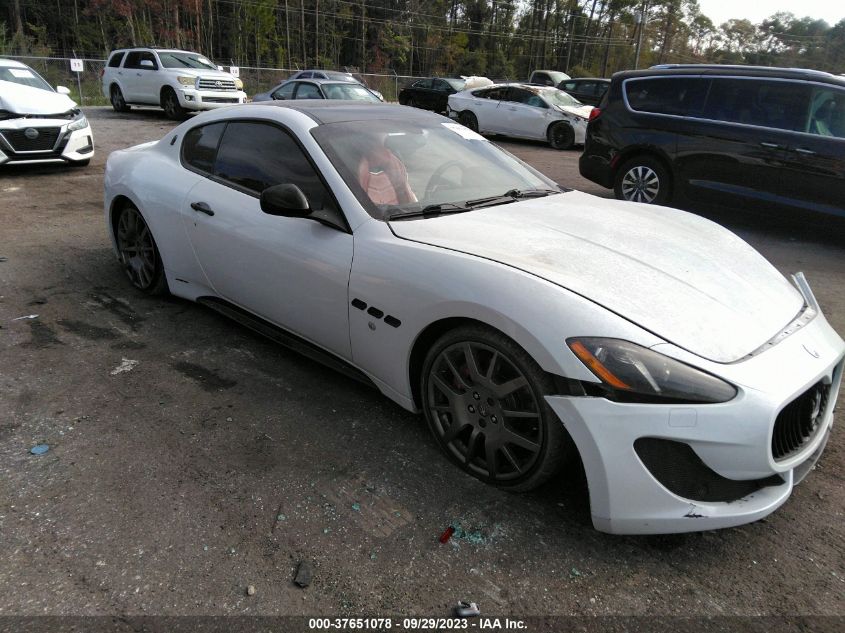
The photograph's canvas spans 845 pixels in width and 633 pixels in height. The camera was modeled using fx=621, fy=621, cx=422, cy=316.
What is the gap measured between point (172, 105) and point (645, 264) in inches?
673

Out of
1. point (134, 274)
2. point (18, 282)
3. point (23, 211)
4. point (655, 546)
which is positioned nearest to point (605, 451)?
point (655, 546)

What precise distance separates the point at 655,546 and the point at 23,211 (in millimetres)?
7557

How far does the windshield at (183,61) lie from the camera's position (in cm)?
1709

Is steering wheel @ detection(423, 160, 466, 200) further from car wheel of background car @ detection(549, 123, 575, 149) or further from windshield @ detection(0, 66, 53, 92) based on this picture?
car wheel of background car @ detection(549, 123, 575, 149)

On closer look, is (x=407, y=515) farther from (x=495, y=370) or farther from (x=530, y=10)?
(x=530, y=10)

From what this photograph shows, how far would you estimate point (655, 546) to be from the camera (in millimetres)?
2277

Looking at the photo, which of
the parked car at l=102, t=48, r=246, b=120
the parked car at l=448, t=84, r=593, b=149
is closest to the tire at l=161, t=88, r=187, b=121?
the parked car at l=102, t=48, r=246, b=120

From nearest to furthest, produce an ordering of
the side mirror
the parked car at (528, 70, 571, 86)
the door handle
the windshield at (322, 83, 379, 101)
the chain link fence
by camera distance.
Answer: the side mirror
the door handle
the windshield at (322, 83, 379, 101)
the chain link fence
the parked car at (528, 70, 571, 86)

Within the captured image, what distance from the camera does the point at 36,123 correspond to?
8805 mm

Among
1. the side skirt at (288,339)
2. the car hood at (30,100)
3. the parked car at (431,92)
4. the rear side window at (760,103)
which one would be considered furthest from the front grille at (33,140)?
the parked car at (431,92)

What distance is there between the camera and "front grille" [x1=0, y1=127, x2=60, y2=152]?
8.59 m

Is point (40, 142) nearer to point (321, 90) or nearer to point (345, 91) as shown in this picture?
point (321, 90)

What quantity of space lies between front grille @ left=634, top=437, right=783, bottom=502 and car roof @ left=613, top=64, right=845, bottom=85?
6.09 metres

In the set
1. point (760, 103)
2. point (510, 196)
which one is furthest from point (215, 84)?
point (510, 196)
